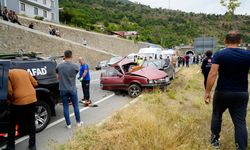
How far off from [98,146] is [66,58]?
2652mm

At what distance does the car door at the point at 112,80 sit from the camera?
12.0 meters

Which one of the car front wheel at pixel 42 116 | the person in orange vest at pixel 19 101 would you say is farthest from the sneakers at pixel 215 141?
the car front wheel at pixel 42 116

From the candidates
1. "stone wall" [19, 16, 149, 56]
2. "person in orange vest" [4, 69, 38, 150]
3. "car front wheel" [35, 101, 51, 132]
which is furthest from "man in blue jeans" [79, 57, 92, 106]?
"stone wall" [19, 16, 149, 56]

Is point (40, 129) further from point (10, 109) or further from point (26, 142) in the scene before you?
point (10, 109)

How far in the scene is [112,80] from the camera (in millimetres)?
12219

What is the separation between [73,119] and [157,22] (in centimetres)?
11441

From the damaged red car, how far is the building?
33938 millimetres

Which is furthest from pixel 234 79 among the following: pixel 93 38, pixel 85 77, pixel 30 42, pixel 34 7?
pixel 34 7

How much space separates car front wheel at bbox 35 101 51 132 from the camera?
258 inches

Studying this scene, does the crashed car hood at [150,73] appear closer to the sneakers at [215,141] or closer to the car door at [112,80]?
the car door at [112,80]

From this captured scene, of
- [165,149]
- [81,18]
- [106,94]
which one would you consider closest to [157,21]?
[81,18]

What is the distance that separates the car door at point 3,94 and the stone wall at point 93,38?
30.6 meters

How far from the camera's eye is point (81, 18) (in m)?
57.8

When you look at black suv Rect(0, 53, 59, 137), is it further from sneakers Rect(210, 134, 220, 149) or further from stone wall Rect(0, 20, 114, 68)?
stone wall Rect(0, 20, 114, 68)
